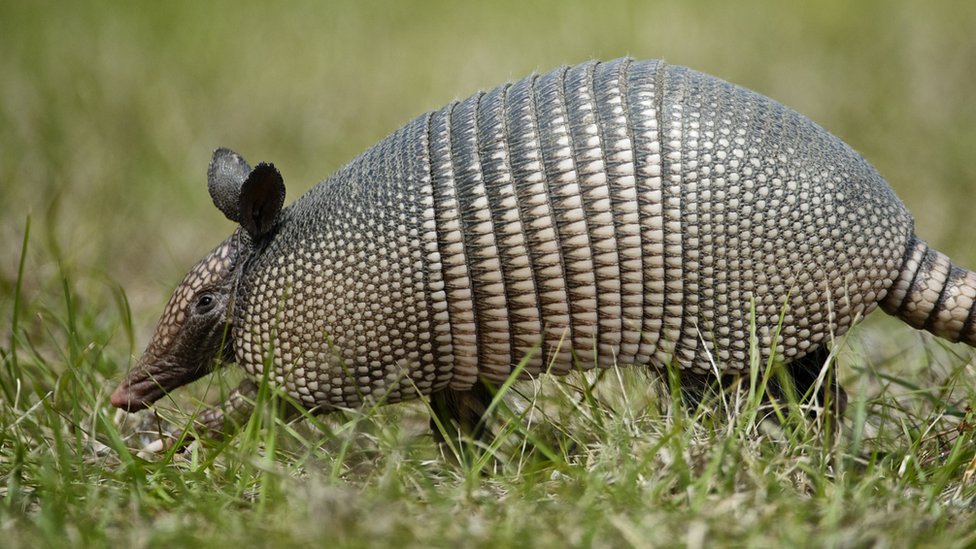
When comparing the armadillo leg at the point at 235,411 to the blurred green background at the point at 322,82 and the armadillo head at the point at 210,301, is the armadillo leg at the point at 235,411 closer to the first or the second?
the armadillo head at the point at 210,301

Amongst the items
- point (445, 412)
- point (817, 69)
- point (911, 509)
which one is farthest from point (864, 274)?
point (817, 69)

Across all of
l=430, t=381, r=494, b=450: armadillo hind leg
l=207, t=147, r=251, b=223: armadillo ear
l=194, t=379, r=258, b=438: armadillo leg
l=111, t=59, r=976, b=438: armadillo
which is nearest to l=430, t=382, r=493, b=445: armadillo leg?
l=430, t=381, r=494, b=450: armadillo hind leg

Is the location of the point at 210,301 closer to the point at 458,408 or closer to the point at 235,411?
the point at 235,411

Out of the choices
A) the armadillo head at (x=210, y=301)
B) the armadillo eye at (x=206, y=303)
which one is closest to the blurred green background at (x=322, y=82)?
the armadillo head at (x=210, y=301)

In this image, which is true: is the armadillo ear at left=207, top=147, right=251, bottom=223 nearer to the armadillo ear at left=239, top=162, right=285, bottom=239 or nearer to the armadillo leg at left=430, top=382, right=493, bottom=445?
the armadillo ear at left=239, top=162, right=285, bottom=239

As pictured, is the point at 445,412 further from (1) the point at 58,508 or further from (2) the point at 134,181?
(2) the point at 134,181

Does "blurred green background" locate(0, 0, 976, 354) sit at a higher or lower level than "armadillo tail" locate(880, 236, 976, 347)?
higher
